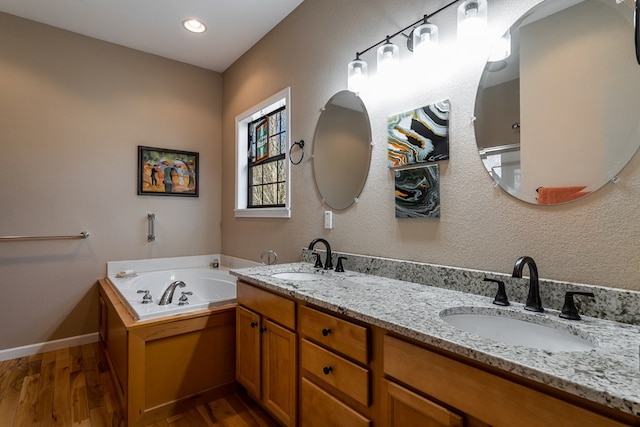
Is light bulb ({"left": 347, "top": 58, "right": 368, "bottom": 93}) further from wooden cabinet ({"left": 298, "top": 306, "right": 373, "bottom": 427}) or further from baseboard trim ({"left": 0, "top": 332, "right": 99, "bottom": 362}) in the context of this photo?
baseboard trim ({"left": 0, "top": 332, "right": 99, "bottom": 362})

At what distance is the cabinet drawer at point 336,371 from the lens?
44.7 inches

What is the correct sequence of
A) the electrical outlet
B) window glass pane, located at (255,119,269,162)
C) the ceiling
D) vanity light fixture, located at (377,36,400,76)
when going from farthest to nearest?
1. window glass pane, located at (255,119,269,162)
2. the ceiling
3. the electrical outlet
4. vanity light fixture, located at (377,36,400,76)

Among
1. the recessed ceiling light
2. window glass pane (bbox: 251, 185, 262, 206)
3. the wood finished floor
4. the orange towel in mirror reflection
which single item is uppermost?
the recessed ceiling light

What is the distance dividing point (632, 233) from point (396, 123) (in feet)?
3.47

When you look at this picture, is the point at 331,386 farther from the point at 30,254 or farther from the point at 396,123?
the point at 30,254

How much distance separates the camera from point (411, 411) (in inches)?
38.2

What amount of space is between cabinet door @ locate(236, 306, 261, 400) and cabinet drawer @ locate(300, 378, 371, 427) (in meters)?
0.44

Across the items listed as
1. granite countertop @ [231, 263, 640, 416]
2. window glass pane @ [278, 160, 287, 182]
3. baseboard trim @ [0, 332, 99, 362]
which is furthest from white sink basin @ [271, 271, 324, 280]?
baseboard trim @ [0, 332, 99, 362]

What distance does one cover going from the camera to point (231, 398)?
2092 millimetres

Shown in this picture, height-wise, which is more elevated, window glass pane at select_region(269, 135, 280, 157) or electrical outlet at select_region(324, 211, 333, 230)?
window glass pane at select_region(269, 135, 280, 157)

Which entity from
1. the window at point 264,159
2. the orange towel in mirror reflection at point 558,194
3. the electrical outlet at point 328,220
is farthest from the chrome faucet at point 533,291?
the window at point 264,159

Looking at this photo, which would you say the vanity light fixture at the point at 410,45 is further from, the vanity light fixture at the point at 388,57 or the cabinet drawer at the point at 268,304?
the cabinet drawer at the point at 268,304

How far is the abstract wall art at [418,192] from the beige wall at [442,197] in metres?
0.04

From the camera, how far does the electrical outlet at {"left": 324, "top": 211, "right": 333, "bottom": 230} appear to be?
213cm
